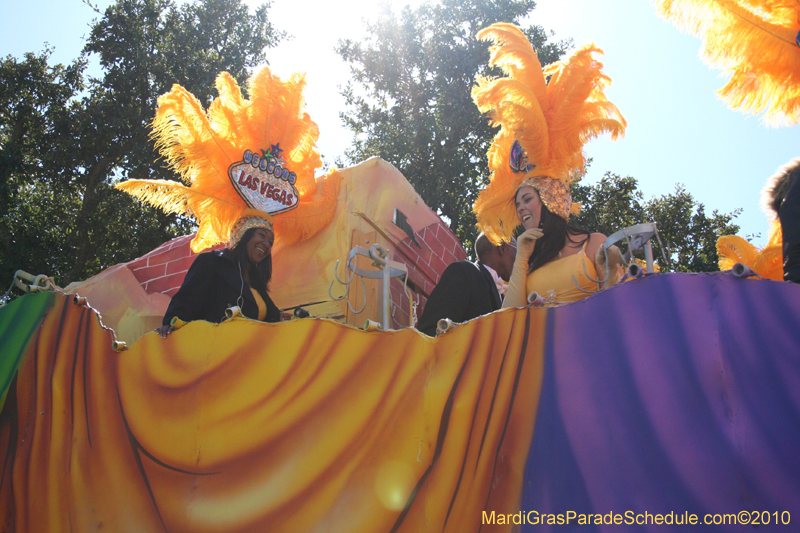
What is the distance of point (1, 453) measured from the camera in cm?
256

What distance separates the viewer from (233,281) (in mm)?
3705

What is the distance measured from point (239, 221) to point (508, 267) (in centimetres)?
189

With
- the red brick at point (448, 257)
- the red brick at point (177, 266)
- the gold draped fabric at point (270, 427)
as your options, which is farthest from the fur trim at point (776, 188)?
the red brick at point (177, 266)

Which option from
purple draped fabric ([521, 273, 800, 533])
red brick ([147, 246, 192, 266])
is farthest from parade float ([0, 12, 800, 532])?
red brick ([147, 246, 192, 266])

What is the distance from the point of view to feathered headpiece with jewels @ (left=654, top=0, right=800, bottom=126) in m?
2.66

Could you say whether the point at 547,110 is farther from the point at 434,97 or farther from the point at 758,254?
the point at 434,97

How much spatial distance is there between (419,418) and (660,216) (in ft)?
34.4

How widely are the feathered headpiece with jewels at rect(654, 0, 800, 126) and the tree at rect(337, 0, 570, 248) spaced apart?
7381 millimetres

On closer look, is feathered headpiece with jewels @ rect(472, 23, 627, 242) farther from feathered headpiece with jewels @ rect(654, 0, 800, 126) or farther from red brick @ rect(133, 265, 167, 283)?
red brick @ rect(133, 265, 167, 283)

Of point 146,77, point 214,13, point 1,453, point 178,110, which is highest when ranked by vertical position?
point 214,13

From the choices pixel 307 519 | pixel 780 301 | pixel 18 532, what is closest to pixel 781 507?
pixel 780 301

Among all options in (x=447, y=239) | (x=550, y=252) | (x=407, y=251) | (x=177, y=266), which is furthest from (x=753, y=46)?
(x=177, y=266)

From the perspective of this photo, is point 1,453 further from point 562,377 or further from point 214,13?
point 214,13

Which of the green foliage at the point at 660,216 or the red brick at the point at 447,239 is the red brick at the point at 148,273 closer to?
the red brick at the point at 447,239
